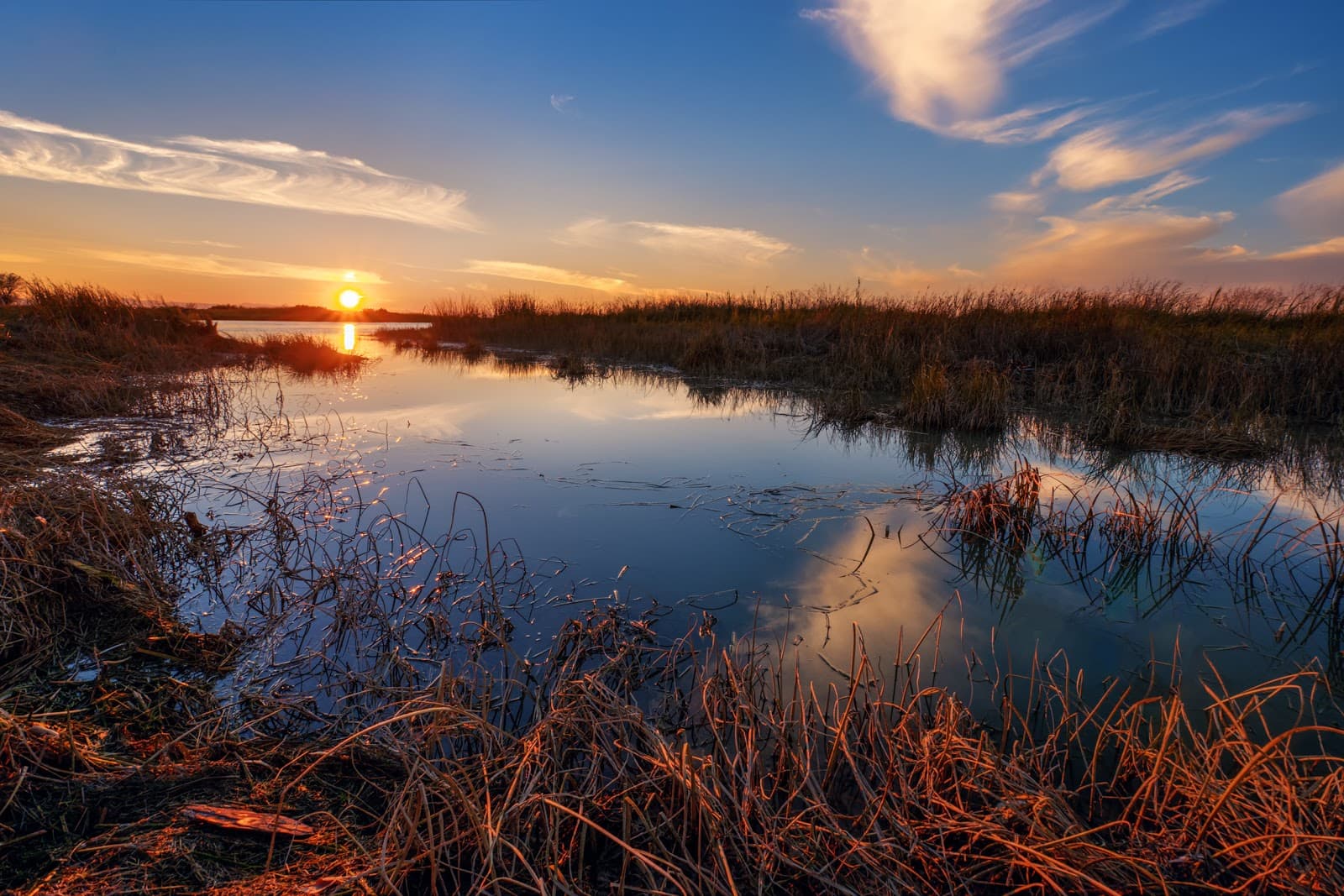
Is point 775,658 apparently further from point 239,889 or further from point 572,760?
point 239,889

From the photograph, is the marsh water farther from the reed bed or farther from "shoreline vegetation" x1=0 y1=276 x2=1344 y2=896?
the reed bed

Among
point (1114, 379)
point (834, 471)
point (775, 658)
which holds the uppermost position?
point (1114, 379)

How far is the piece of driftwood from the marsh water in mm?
808

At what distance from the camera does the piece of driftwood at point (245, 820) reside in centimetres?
156

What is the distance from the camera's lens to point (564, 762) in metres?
1.90

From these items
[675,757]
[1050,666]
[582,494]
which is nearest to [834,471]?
[582,494]

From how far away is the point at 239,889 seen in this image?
54.7 inches

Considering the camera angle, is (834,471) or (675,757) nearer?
(675,757)

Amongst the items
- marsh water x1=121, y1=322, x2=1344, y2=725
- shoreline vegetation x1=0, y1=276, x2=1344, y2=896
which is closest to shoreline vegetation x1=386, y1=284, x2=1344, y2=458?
marsh water x1=121, y1=322, x2=1344, y2=725

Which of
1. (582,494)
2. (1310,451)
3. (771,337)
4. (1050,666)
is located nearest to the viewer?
(1050,666)

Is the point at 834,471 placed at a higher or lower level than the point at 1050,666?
higher

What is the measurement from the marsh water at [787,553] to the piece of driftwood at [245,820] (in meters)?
0.81

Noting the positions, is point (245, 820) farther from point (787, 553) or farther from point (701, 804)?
point (787, 553)

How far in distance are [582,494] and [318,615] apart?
88.4 inches
